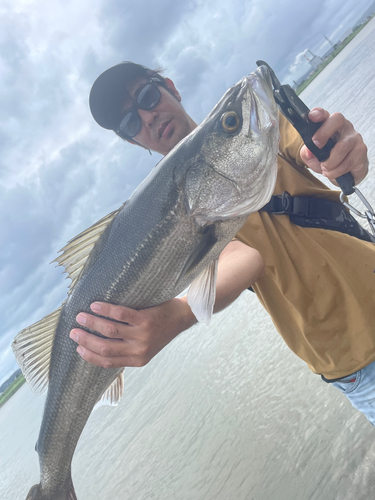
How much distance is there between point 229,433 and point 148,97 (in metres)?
5.45

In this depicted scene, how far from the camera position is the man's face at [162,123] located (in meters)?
Answer: 3.68

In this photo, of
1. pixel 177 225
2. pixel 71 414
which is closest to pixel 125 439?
pixel 71 414

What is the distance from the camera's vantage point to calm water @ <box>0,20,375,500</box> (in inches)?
163

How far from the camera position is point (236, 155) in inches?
79.8

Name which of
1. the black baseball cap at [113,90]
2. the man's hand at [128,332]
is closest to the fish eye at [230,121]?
the man's hand at [128,332]

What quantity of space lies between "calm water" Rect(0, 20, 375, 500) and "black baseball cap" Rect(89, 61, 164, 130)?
4.68m

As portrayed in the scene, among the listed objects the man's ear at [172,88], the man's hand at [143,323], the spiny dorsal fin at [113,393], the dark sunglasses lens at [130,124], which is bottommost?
the spiny dorsal fin at [113,393]

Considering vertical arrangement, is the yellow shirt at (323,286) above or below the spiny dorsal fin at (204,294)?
below

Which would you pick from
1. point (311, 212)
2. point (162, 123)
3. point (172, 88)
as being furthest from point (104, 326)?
point (172, 88)

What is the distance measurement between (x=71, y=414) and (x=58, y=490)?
2.60 feet

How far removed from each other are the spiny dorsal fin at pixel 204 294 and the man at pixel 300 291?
0.15 metres

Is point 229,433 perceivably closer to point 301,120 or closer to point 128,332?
point 128,332

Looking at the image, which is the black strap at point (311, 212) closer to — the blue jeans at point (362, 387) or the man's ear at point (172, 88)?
the blue jeans at point (362, 387)

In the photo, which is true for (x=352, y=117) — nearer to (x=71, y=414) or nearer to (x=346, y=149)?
(x=346, y=149)
